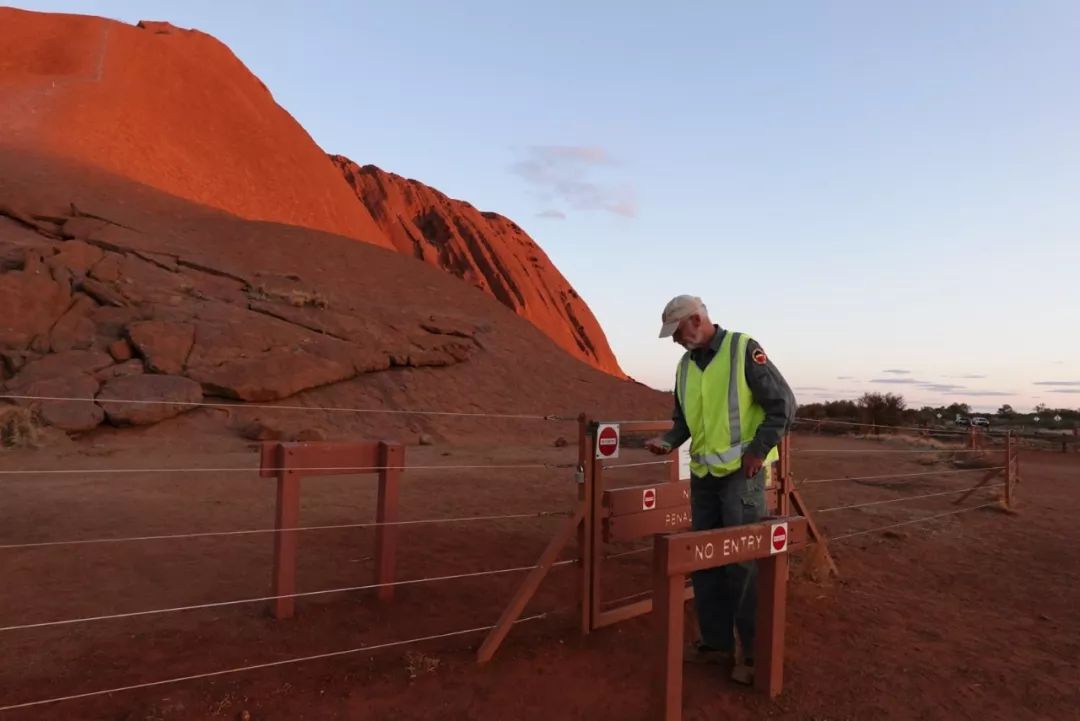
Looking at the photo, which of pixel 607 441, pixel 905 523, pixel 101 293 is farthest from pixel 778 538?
pixel 101 293

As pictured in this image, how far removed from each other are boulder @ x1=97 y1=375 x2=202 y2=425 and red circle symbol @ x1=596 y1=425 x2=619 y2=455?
10.9 m

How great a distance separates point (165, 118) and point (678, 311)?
119ft

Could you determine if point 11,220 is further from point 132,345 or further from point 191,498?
point 191,498

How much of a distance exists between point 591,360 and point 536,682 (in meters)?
62.4

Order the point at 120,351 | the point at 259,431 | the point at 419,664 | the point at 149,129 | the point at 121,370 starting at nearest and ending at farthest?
the point at 419,664
the point at 259,431
the point at 121,370
the point at 120,351
the point at 149,129

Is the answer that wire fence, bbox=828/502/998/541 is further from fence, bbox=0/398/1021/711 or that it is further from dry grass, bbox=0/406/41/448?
dry grass, bbox=0/406/41/448

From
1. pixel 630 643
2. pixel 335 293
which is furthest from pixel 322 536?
pixel 335 293

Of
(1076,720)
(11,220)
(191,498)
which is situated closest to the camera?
(1076,720)

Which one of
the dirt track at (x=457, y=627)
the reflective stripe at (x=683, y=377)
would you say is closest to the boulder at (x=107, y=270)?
the dirt track at (x=457, y=627)

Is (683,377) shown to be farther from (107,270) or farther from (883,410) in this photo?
(883,410)

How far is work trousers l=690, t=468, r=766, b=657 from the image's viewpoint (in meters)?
3.85

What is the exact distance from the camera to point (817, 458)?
696 inches

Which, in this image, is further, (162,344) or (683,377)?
(162,344)

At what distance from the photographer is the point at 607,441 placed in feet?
14.7
